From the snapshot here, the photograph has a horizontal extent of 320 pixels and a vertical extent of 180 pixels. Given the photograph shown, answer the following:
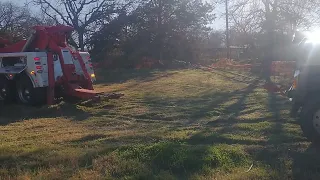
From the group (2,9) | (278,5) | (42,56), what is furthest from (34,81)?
(2,9)

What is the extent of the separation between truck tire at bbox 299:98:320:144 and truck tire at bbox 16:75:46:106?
27.4 ft

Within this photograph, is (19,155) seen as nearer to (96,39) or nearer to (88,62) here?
(88,62)

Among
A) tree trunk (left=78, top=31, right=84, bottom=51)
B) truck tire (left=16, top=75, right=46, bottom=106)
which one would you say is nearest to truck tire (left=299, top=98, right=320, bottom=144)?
truck tire (left=16, top=75, right=46, bottom=106)

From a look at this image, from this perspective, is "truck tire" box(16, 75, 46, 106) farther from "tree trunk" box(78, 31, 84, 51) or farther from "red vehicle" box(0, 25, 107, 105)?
"tree trunk" box(78, 31, 84, 51)

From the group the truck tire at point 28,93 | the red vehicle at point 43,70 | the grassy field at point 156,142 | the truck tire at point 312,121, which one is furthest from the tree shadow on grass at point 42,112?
the truck tire at point 312,121

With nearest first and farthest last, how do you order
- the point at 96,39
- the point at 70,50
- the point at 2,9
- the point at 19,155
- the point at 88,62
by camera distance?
the point at 19,155 < the point at 70,50 < the point at 88,62 < the point at 96,39 < the point at 2,9

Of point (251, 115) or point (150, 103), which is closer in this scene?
point (251, 115)

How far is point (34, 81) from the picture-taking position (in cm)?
1323

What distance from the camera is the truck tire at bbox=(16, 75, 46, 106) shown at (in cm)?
1339

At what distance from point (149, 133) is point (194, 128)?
→ 1.12 metres

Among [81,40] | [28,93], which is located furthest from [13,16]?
[28,93]

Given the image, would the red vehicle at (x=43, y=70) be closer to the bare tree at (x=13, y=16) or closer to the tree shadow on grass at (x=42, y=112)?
the tree shadow on grass at (x=42, y=112)

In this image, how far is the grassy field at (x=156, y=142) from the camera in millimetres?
6177

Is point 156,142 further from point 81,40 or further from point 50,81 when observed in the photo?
point 81,40
